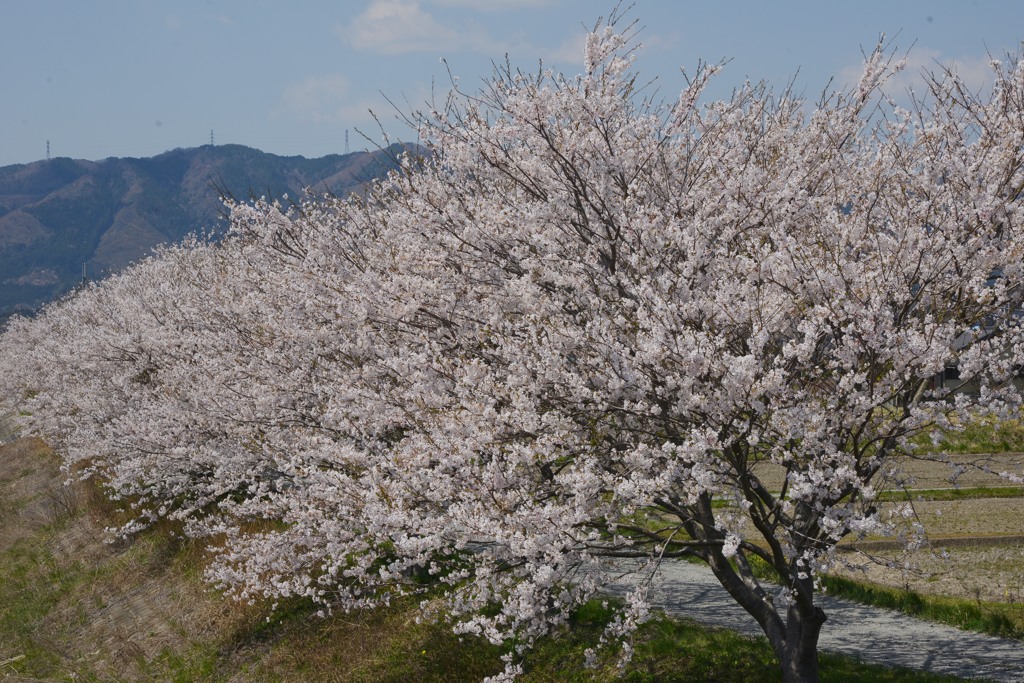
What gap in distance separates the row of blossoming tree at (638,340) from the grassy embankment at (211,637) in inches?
35.2

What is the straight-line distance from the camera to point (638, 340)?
274 inches

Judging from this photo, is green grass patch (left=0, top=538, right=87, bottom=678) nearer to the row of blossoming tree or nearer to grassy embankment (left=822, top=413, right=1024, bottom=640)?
the row of blossoming tree

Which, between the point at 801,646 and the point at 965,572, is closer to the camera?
the point at 801,646

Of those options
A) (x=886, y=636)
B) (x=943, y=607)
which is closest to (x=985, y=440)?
(x=943, y=607)

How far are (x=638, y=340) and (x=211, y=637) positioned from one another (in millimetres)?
10958

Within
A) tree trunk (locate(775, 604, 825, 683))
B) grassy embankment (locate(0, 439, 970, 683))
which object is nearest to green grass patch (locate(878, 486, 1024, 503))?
grassy embankment (locate(0, 439, 970, 683))

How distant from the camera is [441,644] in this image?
11.5 m

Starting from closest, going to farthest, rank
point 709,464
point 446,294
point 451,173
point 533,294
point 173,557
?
point 709,464
point 533,294
point 446,294
point 451,173
point 173,557

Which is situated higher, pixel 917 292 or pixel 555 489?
pixel 917 292

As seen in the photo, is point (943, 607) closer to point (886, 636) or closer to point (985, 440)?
point (886, 636)

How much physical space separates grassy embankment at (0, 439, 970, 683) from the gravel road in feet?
1.47

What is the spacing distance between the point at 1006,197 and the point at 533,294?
4.37 m

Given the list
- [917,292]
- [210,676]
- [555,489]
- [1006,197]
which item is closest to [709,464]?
[555,489]

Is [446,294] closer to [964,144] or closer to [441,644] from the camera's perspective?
[441,644]
